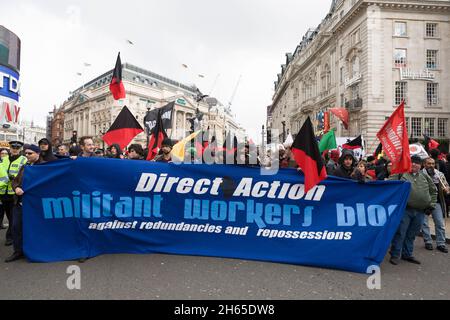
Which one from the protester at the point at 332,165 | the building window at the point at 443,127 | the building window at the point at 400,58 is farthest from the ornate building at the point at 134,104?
the protester at the point at 332,165

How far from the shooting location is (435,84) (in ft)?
113

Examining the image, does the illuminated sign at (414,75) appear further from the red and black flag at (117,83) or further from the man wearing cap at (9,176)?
the man wearing cap at (9,176)

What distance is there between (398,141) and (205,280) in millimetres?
3858

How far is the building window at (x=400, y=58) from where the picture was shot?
34.5m

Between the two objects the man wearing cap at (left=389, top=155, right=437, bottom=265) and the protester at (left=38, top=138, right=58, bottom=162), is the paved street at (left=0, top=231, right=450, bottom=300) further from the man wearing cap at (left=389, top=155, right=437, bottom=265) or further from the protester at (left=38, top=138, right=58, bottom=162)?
the protester at (left=38, top=138, right=58, bottom=162)

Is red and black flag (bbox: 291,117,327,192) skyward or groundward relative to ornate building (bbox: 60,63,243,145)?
groundward

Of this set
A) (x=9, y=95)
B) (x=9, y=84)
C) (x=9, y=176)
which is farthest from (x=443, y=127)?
(x=9, y=84)

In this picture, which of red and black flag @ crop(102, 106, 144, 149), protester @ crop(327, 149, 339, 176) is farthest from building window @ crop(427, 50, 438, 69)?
red and black flag @ crop(102, 106, 144, 149)

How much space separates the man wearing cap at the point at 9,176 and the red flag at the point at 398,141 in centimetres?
649

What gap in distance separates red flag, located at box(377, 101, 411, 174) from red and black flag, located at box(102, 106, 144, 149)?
5.28 m

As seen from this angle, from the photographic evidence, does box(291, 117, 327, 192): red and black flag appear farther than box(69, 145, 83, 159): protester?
No

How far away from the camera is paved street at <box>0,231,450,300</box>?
3.69 meters

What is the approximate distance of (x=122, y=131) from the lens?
755 cm
